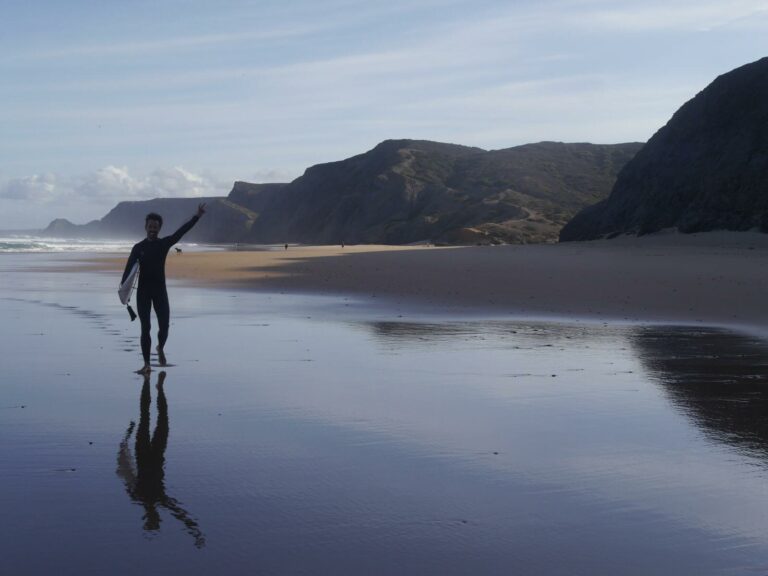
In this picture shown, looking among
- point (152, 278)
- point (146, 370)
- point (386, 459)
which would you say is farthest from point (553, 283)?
point (386, 459)

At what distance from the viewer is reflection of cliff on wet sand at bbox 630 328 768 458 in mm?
6957

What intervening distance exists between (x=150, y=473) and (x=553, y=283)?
19078 millimetres

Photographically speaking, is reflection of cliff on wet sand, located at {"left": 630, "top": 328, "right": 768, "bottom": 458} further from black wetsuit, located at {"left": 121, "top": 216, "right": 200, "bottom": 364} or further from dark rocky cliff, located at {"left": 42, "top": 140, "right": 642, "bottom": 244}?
dark rocky cliff, located at {"left": 42, "top": 140, "right": 642, "bottom": 244}

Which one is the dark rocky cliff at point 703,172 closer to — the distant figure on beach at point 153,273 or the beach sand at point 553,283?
the beach sand at point 553,283

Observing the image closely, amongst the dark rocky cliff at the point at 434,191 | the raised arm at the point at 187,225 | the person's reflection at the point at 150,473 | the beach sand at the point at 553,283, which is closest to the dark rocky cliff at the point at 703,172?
the beach sand at the point at 553,283

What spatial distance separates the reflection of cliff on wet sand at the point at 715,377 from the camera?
696 cm

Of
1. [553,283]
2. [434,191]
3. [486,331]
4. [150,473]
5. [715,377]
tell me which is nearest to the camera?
[150,473]

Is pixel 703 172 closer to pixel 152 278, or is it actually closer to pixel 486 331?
pixel 486 331

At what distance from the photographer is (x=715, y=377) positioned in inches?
375

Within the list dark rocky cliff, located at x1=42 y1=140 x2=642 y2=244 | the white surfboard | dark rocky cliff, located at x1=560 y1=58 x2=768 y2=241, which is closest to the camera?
the white surfboard

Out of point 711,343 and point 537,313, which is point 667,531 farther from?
point 537,313

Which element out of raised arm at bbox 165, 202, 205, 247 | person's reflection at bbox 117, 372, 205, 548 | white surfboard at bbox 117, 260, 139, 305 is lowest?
person's reflection at bbox 117, 372, 205, 548

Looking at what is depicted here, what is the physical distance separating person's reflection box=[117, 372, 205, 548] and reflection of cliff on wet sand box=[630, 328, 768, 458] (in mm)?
3826

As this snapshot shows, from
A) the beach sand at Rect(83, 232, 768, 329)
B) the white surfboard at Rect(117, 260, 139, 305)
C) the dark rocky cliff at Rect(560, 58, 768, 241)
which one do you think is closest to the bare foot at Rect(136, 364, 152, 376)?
the white surfboard at Rect(117, 260, 139, 305)
